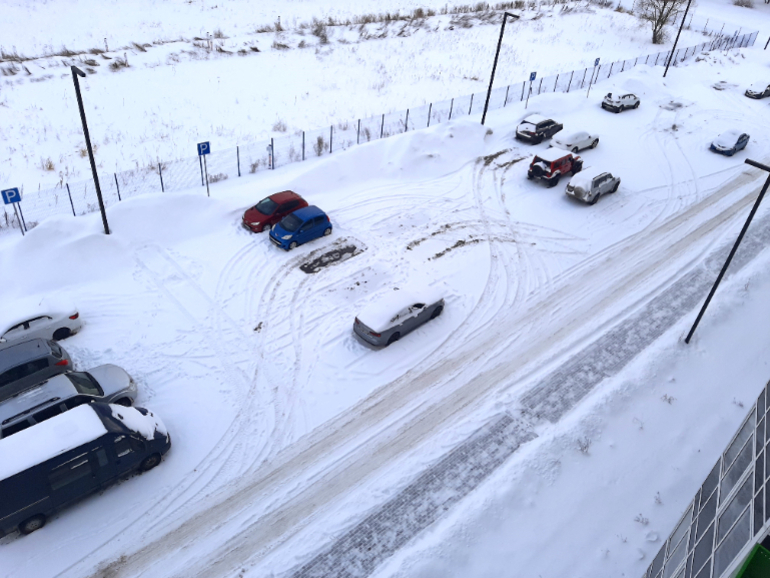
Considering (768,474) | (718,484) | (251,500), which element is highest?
(768,474)

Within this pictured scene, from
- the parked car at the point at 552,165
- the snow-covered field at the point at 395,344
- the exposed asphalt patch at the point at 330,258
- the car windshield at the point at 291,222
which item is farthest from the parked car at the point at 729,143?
the car windshield at the point at 291,222

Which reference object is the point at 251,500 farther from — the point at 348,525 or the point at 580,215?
the point at 580,215

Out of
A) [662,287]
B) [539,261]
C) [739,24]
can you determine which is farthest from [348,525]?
[739,24]

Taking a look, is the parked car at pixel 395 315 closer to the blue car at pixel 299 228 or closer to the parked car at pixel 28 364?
the blue car at pixel 299 228

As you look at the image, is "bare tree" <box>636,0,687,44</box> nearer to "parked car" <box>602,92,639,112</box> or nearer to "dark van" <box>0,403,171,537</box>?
"parked car" <box>602,92,639,112</box>

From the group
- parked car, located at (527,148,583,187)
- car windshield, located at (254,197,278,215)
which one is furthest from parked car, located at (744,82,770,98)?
car windshield, located at (254,197,278,215)

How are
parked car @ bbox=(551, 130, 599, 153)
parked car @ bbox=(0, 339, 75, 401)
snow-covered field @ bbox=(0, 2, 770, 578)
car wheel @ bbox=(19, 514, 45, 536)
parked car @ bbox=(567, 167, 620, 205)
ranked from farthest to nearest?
Result: parked car @ bbox=(551, 130, 599, 153)
parked car @ bbox=(567, 167, 620, 205)
parked car @ bbox=(0, 339, 75, 401)
snow-covered field @ bbox=(0, 2, 770, 578)
car wheel @ bbox=(19, 514, 45, 536)

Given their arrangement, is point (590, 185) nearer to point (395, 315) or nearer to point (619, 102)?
point (395, 315)
